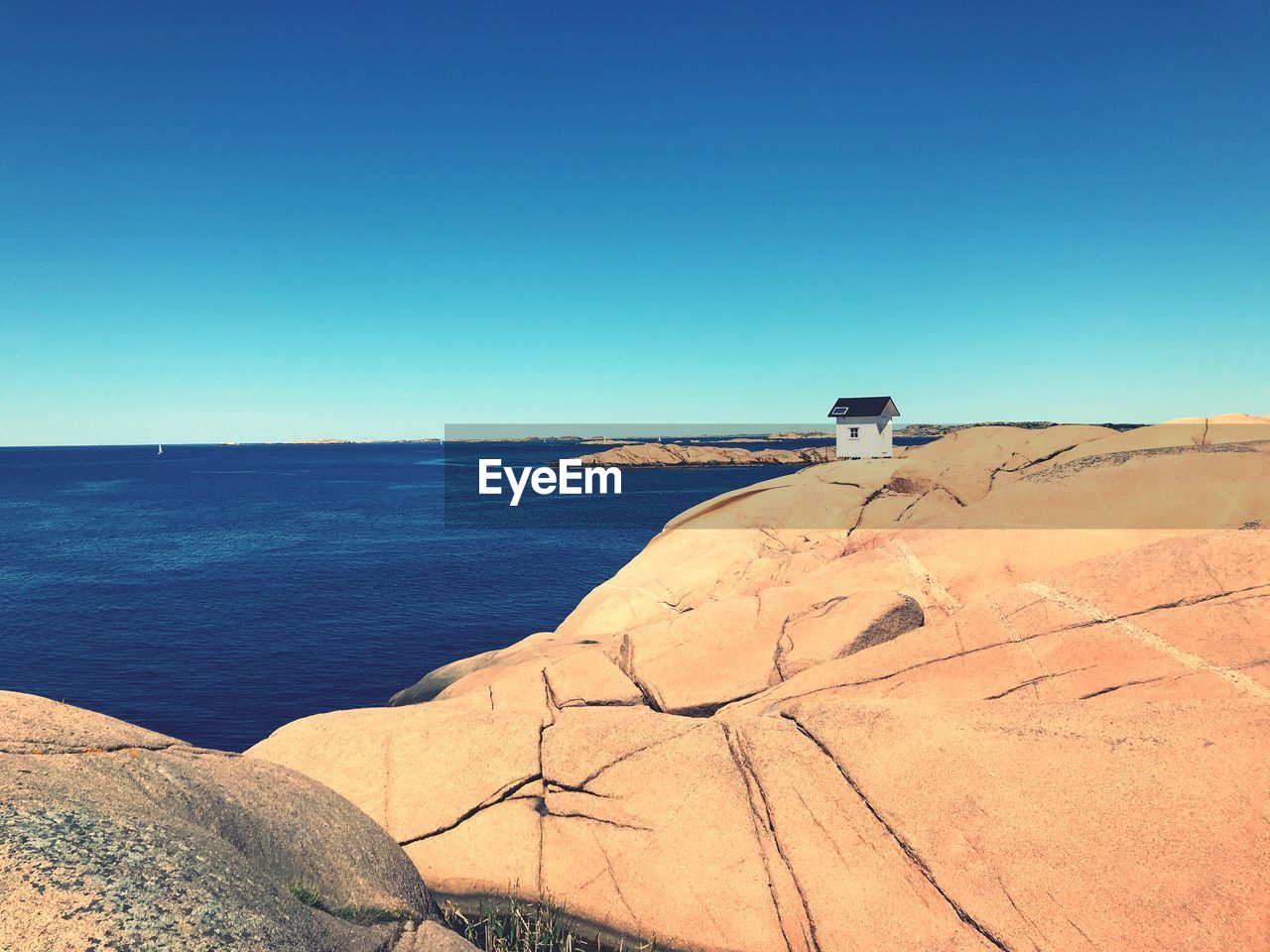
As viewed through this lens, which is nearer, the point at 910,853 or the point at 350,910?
the point at 350,910

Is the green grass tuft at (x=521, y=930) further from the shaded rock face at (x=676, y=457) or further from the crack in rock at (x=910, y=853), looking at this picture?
the shaded rock face at (x=676, y=457)

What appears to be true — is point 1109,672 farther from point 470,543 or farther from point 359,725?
point 470,543

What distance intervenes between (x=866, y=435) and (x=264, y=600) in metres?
48.1

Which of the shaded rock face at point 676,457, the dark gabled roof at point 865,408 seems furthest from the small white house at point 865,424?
the shaded rock face at point 676,457

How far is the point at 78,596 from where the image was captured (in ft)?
134

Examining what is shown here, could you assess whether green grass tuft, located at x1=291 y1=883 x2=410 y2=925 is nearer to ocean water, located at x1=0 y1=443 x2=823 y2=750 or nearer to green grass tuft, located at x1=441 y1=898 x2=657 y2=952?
green grass tuft, located at x1=441 y1=898 x2=657 y2=952

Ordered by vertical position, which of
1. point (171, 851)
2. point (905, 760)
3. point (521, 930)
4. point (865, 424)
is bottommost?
point (521, 930)

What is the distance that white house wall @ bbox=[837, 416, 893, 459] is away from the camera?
58844 mm

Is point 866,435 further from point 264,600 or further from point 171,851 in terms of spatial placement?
point 171,851

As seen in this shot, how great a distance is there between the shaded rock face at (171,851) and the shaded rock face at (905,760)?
6.88 ft

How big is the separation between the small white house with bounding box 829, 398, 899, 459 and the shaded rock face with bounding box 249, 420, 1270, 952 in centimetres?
4469

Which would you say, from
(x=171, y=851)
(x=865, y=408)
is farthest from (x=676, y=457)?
(x=171, y=851)

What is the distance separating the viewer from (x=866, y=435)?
58.9 meters

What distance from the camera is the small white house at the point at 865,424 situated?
191 feet
